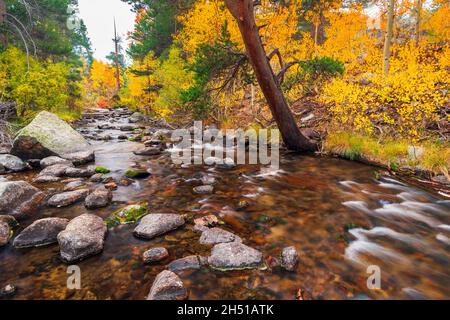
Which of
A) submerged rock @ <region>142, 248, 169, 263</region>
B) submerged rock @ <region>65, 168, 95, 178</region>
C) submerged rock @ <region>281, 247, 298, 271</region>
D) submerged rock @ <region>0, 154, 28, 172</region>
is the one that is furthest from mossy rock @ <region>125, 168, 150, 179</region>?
submerged rock @ <region>281, 247, 298, 271</region>

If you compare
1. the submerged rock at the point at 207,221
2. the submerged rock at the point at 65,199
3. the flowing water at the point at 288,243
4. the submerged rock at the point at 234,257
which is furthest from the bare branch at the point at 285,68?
the submerged rock at the point at 65,199

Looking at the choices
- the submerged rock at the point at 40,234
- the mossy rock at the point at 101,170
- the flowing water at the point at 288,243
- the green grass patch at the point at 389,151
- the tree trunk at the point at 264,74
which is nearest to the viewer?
the flowing water at the point at 288,243

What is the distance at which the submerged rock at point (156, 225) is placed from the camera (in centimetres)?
409

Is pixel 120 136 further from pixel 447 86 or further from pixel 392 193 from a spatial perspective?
pixel 447 86

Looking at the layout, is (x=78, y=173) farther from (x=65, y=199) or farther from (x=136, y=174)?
(x=65, y=199)

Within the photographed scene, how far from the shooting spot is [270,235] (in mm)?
4145

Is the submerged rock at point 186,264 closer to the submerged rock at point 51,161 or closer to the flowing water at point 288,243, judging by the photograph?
the flowing water at point 288,243

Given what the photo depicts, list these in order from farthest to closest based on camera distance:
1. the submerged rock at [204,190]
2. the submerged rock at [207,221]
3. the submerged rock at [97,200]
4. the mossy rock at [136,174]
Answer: the mossy rock at [136,174], the submerged rock at [204,190], the submerged rock at [97,200], the submerged rock at [207,221]

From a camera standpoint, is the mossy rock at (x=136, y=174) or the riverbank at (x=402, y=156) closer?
the riverbank at (x=402, y=156)

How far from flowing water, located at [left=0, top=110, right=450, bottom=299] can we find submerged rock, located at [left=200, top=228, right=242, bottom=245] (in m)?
0.16

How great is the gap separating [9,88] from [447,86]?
57.0 feet

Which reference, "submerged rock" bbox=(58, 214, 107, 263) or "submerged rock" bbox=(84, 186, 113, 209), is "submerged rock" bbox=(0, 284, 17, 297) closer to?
"submerged rock" bbox=(58, 214, 107, 263)

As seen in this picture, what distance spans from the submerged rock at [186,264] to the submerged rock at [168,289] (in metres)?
0.32
